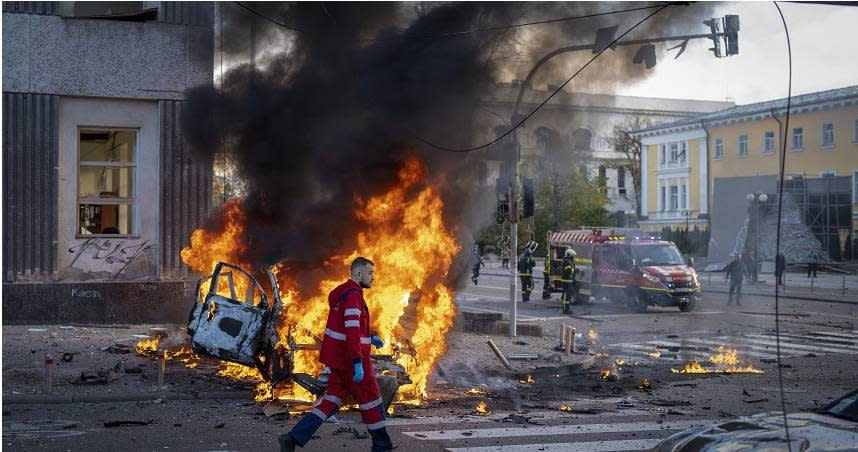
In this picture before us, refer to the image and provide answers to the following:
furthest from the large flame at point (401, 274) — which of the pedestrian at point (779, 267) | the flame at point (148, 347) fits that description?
the pedestrian at point (779, 267)

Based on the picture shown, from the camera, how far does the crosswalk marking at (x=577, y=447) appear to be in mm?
7152

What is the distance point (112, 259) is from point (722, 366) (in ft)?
36.2

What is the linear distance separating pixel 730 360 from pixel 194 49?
440 inches

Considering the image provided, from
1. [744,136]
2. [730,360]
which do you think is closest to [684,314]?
[744,136]

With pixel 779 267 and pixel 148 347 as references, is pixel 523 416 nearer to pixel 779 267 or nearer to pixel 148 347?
pixel 779 267

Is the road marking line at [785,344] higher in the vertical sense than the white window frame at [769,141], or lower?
lower

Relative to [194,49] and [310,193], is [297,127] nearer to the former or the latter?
[310,193]

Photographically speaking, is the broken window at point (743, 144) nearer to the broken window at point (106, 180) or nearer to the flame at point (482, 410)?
the flame at point (482, 410)

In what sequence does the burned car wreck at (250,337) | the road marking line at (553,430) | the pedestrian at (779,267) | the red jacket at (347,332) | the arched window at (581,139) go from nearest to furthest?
the pedestrian at (779,267), the red jacket at (347,332), the road marking line at (553,430), the burned car wreck at (250,337), the arched window at (581,139)

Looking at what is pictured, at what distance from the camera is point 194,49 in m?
15.8

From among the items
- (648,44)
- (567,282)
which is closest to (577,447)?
(648,44)

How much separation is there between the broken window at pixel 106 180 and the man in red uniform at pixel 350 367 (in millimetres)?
10515

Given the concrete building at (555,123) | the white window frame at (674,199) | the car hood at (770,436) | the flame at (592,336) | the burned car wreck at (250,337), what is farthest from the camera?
the white window frame at (674,199)

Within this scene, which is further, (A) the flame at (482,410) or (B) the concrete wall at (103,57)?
(B) the concrete wall at (103,57)
